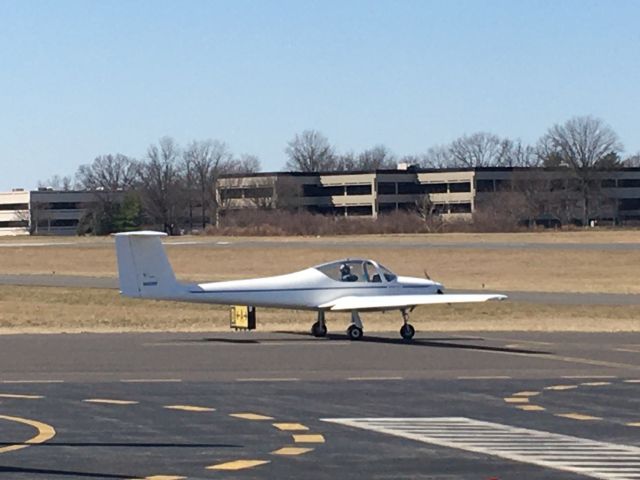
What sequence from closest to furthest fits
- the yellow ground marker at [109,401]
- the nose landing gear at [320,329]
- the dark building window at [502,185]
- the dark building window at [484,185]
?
1. the yellow ground marker at [109,401]
2. the nose landing gear at [320,329]
3. the dark building window at [484,185]
4. the dark building window at [502,185]

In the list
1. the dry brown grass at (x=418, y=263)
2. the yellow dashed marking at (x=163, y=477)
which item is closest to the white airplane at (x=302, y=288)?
the yellow dashed marking at (x=163, y=477)

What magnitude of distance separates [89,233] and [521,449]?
118 m

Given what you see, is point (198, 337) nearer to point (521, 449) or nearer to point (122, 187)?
point (521, 449)

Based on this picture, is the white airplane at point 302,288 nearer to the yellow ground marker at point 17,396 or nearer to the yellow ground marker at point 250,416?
the yellow ground marker at point 17,396

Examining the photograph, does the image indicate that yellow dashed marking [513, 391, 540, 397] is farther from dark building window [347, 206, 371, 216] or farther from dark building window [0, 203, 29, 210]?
dark building window [0, 203, 29, 210]

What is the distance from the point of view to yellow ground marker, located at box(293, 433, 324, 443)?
1475cm

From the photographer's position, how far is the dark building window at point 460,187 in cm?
14000

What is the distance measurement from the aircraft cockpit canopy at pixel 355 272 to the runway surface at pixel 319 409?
5.95 feet

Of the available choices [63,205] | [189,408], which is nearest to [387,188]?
[63,205]

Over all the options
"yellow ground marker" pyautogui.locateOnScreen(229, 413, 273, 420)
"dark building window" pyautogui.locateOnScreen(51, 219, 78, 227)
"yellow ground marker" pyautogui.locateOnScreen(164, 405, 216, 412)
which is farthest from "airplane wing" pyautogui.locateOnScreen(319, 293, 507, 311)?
"dark building window" pyautogui.locateOnScreen(51, 219, 78, 227)

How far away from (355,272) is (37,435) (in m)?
15.6

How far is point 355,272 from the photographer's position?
30141 mm

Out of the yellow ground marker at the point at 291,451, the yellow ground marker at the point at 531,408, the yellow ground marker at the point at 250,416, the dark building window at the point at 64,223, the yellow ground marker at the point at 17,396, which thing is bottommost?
the yellow ground marker at the point at 531,408

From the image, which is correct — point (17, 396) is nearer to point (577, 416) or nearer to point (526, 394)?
point (526, 394)
